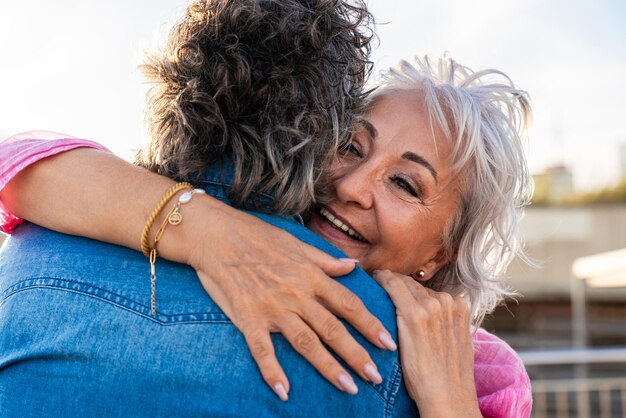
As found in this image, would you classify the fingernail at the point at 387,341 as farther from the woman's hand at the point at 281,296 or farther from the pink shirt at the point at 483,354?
the pink shirt at the point at 483,354

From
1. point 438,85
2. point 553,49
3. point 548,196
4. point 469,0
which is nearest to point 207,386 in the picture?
point 438,85

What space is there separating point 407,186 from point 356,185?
0.58 feet

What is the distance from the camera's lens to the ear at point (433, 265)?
2221 millimetres

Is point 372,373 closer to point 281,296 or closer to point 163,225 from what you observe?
point 281,296

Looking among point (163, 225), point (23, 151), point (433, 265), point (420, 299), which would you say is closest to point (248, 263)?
point (163, 225)

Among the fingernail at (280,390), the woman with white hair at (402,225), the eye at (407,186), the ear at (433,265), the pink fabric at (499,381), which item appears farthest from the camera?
the ear at (433,265)

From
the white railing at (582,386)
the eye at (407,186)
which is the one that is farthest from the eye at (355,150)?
the white railing at (582,386)

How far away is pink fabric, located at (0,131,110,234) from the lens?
4.70 feet

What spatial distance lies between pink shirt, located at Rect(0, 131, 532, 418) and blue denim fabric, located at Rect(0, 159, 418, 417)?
24 cm

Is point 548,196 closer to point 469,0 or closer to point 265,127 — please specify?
point 469,0

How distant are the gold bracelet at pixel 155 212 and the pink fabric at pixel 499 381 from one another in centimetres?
88

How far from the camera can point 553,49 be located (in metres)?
15.1

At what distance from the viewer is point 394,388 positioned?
1320 millimetres

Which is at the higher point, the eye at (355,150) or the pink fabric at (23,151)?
the eye at (355,150)
